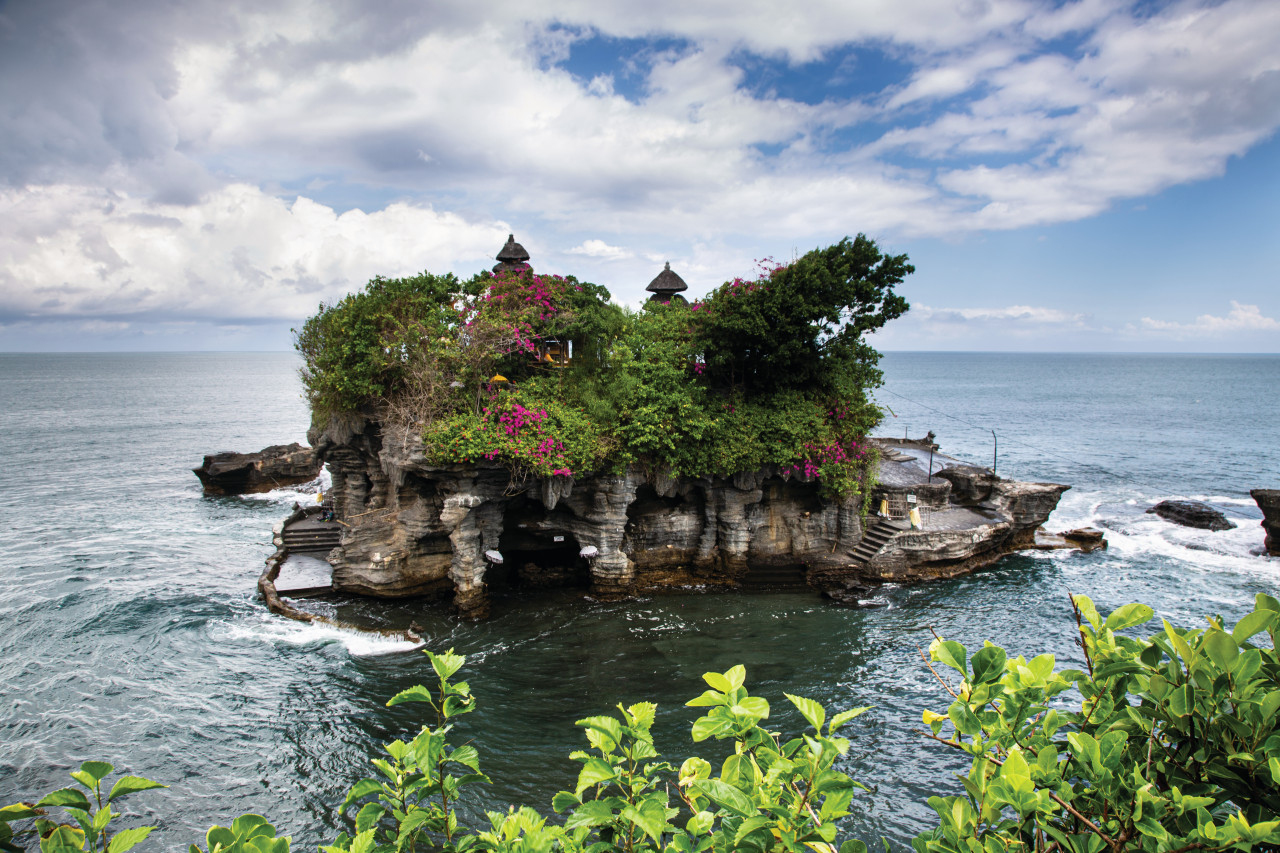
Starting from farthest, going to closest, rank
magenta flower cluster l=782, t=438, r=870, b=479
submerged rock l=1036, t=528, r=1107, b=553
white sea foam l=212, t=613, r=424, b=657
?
A: submerged rock l=1036, t=528, r=1107, b=553 < magenta flower cluster l=782, t=438, r=870, b=479 < white sea foam l=212, t=613, r=424, b=657

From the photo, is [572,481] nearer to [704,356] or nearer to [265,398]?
[704,356]

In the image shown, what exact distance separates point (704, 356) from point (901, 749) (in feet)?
50.2

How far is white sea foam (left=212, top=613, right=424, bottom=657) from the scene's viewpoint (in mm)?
19781

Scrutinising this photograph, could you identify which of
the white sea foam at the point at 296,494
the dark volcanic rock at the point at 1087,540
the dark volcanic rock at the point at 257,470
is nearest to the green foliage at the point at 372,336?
the white sea foam at the point at 296,494

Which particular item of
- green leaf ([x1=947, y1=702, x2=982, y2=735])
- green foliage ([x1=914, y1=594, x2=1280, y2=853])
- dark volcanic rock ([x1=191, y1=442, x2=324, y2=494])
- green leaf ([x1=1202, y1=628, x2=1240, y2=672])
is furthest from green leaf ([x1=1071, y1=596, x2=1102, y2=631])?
dark volcanic rock ([x1=191, y1=442, x2=324, y2=494])

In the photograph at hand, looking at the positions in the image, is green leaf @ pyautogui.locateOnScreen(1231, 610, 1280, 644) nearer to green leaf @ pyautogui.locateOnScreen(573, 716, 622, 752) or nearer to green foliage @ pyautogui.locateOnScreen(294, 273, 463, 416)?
green leaf @ pyautogui.locateOnScreen(573, 716, 622, 752)

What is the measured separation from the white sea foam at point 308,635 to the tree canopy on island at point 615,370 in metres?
6.16

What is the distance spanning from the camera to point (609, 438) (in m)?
21.8

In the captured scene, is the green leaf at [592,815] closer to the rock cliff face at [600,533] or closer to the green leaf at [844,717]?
the green leaf at [844,717]

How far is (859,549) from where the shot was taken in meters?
26.1

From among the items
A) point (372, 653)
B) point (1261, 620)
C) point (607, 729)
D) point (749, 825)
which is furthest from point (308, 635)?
point (1261, 620)

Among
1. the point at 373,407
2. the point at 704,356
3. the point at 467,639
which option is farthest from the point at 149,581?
the point at 704,356

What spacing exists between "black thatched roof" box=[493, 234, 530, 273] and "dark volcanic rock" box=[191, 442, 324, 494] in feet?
72.4

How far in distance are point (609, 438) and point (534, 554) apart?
305 inches
